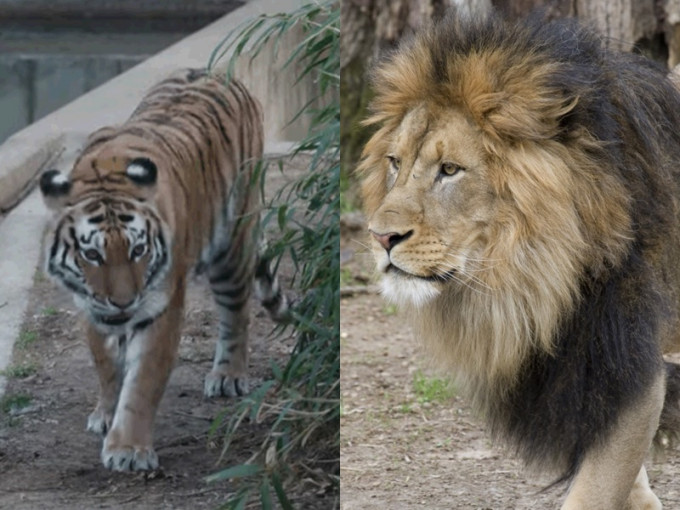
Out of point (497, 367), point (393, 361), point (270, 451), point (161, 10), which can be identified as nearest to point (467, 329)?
point (497, 367)

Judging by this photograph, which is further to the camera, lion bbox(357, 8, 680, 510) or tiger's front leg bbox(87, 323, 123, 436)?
tiger's front leg bbox(87, 323, 123, 436)

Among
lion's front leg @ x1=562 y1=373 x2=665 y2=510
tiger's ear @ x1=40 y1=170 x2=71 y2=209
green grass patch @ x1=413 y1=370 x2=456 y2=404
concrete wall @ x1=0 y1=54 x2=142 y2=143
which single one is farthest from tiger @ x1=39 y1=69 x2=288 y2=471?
green grass patch @ x1=413 y1=370 x2=456 y2=404

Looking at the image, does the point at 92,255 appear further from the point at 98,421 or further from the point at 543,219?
the point at 543,219

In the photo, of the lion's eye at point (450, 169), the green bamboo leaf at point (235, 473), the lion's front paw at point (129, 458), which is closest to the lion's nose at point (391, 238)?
the lion's eye at point (450, 169)

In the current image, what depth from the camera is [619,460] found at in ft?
9.57

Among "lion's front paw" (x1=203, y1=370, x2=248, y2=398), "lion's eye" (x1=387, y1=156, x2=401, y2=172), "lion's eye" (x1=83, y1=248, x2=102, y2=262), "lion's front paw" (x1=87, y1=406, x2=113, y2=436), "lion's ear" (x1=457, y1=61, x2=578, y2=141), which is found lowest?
"lion's front paw" (x1=87, y1=406, x2=113, y2=436)

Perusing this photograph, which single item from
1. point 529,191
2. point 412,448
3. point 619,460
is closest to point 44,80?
point 529,191

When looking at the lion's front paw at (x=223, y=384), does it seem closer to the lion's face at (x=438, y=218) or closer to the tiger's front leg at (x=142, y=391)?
the tiger's front leg at (x=142, y=391)

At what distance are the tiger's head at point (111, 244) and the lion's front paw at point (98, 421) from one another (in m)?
0.19

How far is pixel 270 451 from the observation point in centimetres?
302

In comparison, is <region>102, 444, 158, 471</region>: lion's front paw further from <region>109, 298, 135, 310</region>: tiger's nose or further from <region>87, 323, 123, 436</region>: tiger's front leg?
<region>109, 298, 135, 310</region>: tiger's nose

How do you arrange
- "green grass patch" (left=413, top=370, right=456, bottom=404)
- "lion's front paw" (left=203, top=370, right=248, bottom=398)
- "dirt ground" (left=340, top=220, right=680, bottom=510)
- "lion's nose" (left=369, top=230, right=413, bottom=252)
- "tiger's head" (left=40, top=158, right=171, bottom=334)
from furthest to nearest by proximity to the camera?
"green grass patch" (left=413, top=370, right=456, bottom=404) < "dirt ground" (left=340, top=220, right=680, bottom=510) < "lion's front paw" (left=203, top=370, right=248, bottom=398) < "tiger's head" (left=40, top=158, right=171, bottom=334) < "lion's nose" (left=369, top=230, right=413, bottom=252)

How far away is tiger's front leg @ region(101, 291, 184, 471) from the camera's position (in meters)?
2.99

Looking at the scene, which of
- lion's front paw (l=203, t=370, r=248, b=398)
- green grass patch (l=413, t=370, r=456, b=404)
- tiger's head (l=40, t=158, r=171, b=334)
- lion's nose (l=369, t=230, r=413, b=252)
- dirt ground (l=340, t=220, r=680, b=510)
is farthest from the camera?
green grass patch (l=413, t=370, r=456, b=404)
